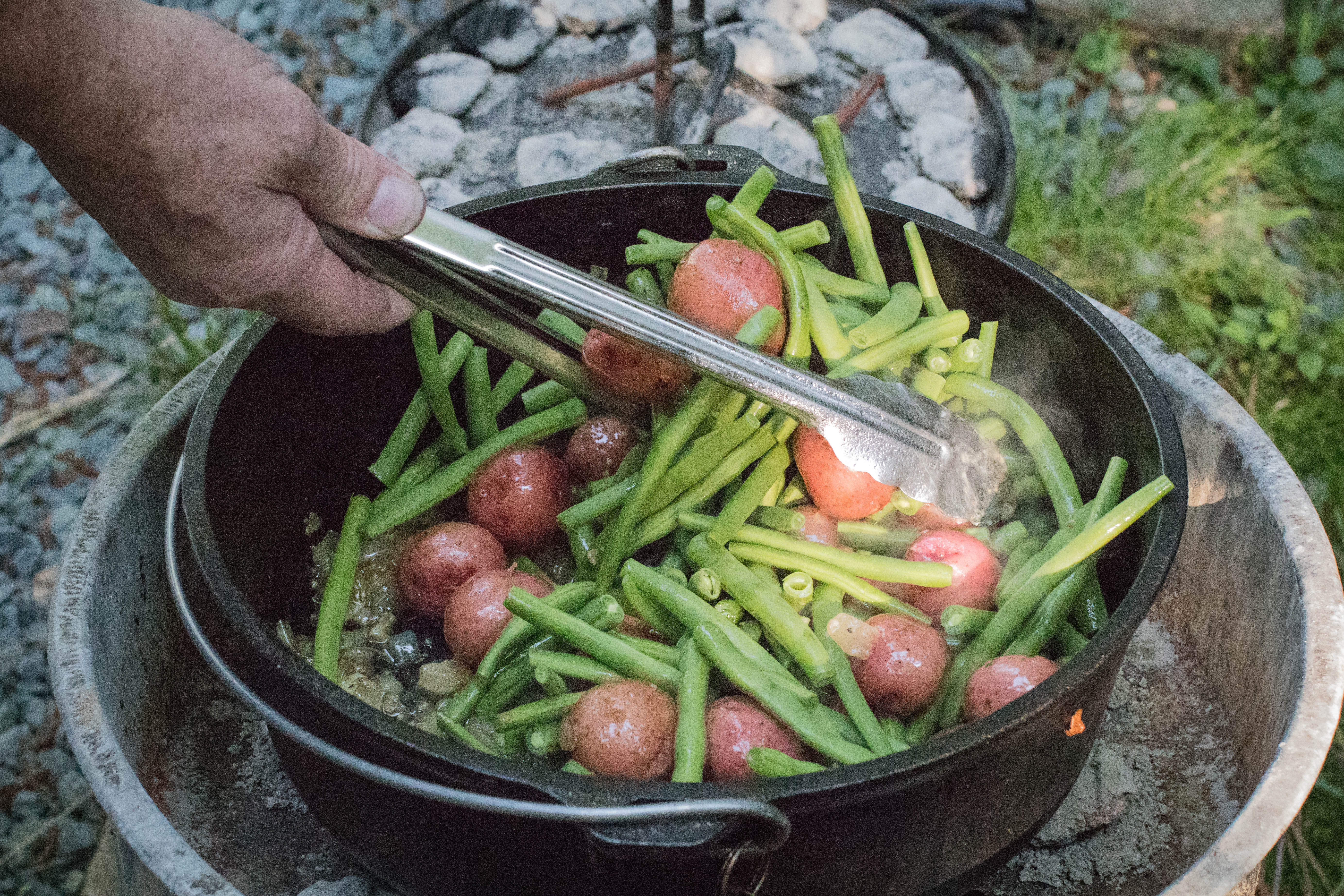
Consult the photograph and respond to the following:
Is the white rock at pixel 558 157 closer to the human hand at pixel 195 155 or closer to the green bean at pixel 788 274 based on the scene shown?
the green bean at pixel 788 274

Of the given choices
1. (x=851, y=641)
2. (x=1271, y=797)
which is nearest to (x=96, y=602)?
(x=851, y=641)

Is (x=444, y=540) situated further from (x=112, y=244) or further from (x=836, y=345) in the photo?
(x=112, y=244)

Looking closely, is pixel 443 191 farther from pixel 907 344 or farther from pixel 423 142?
pixel 907 344

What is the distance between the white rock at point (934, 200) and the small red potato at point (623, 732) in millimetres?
2122

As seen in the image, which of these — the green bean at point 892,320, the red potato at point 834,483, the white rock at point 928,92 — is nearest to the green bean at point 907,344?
the green bean at point 892,320

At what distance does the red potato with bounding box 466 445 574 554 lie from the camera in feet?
6.87

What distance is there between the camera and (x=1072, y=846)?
196 cm

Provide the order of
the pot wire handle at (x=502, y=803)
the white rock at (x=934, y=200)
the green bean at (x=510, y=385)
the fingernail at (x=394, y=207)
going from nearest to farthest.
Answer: the pot wire handle at (x=502, y=803) < the fingernail at (x=394, y=207) < the green bean at (x=510, y=385) < the white rock at (x=934, y=200)

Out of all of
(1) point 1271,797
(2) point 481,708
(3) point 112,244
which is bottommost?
(3) point 112,244

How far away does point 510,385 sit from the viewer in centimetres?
232

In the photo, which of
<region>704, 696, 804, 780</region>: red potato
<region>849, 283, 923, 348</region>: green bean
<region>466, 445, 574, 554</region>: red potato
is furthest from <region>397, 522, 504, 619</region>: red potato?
<region>849, 283, 923, 348</region>: green bean

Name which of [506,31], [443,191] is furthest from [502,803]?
[506,31]

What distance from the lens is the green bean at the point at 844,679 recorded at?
1659 millimetres

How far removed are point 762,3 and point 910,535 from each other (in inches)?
103
